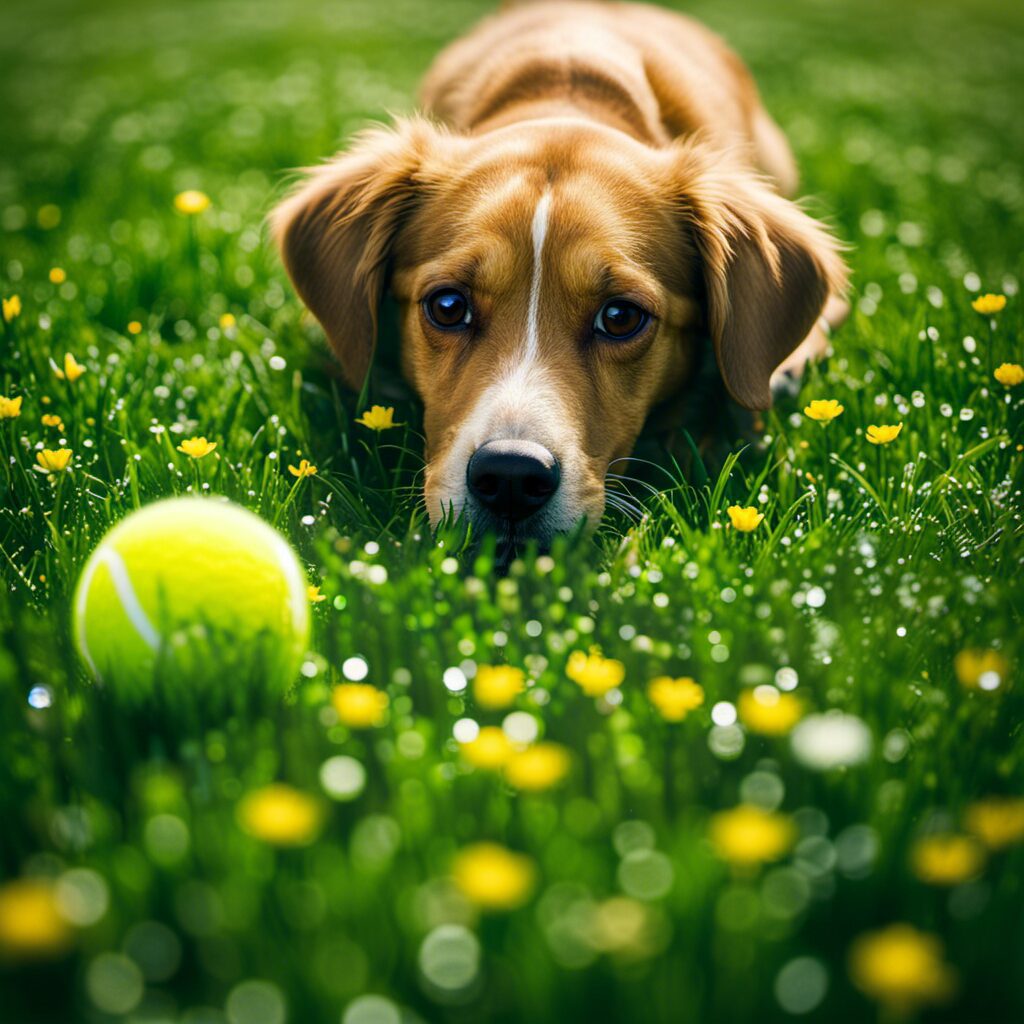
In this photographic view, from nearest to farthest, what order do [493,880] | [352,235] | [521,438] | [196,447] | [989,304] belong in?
[493,880] < [521,438] < [196,447] < [352,235] < [989,304]

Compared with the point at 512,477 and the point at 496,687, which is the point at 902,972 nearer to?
the point at 496,687

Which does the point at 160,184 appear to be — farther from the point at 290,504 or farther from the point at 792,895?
the point at 792,895

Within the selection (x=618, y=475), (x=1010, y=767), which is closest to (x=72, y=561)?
(x=618, y=475)

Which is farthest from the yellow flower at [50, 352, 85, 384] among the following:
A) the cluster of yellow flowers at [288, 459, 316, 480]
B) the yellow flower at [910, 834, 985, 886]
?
the yellow flower at [910, 834, 985, 886]

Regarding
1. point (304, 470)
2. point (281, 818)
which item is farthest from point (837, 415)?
point (281, 818)

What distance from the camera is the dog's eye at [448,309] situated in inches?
130

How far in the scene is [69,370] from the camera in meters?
3.48

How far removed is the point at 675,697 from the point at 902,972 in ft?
2.32

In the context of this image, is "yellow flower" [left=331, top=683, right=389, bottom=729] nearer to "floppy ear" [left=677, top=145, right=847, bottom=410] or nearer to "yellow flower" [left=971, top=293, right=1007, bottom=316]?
"floppy ear" [left=677, top=145, right=847, bottom=410]

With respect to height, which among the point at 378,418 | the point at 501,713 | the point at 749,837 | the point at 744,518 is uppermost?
the point at 749,837

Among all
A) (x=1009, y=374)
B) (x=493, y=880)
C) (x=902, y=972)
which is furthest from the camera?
(x=1009, y=374)

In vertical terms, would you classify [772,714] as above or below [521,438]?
above

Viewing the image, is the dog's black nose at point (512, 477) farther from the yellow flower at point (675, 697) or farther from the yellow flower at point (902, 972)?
the yellow flower at point (902, 972)

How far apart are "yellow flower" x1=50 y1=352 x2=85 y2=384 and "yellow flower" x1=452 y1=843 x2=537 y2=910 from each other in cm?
255
